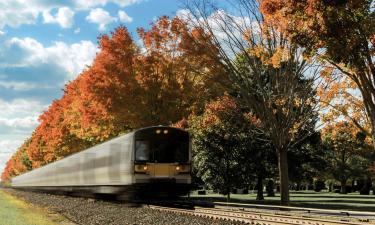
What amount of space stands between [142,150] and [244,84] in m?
7.03

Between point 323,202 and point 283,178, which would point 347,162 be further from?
point 283,178

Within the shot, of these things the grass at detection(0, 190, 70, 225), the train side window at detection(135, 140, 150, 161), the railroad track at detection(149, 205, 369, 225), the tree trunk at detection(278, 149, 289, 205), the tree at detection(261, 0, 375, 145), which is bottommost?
the grass at detection(0, 190, 70, 225)

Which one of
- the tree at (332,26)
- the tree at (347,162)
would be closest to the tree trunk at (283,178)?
the tree at (332,26)

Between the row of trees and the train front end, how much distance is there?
4000 mm

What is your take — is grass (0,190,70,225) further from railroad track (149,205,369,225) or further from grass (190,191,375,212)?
grass (190,191,375,212)

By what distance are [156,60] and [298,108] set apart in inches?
421

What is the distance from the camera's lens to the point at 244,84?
26.6 metres

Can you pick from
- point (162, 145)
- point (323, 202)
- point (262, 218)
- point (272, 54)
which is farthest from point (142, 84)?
point (262, 218)

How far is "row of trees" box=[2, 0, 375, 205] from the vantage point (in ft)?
51.6

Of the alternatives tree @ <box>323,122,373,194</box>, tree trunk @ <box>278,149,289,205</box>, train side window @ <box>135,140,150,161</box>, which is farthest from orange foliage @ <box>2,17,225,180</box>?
tree @ <box>323,122,373,194</box>

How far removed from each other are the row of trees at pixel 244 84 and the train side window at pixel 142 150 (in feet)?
16.9

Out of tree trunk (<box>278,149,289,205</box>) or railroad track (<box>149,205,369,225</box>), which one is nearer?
railroad track (<box>149,205,369,225</box>)

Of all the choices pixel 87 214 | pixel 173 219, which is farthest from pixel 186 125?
pixel 173 219

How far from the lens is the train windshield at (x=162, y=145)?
22.6 meters
